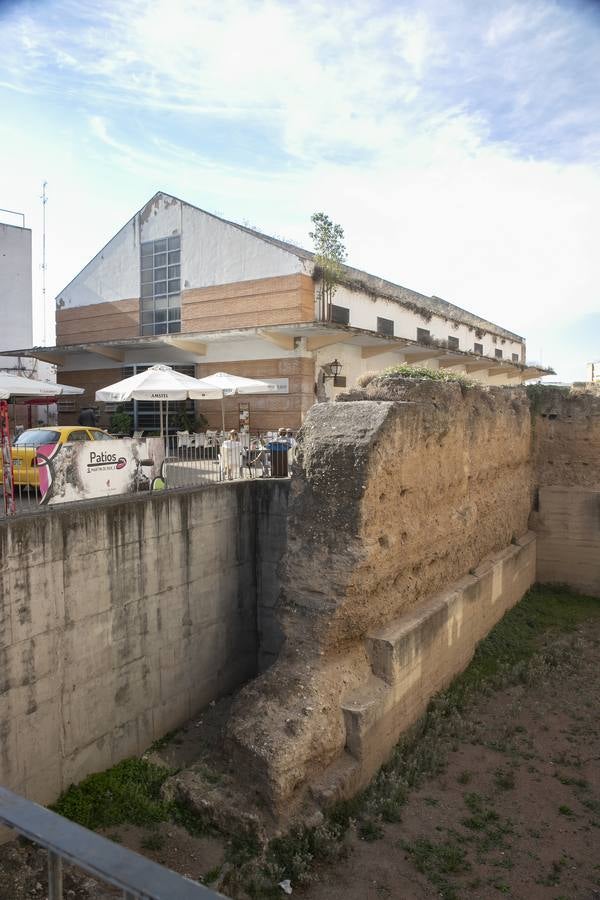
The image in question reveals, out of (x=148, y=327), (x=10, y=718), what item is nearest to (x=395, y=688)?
(x=10, y=718)

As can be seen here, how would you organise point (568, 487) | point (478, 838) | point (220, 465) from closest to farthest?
point (478, 838) < point (220, 465) < point (568, 487)

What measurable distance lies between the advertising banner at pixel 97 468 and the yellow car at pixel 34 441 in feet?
2.47

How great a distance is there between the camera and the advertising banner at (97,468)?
7422mm

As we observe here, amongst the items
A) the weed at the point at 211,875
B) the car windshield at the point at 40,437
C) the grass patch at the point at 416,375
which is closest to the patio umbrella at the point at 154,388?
the car windshield at the point at 40,437

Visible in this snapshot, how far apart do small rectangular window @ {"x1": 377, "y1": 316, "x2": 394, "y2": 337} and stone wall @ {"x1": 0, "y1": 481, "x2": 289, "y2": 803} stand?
41.2 ft

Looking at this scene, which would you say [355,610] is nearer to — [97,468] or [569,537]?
[97,468]

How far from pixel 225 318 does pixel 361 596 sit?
1386cm

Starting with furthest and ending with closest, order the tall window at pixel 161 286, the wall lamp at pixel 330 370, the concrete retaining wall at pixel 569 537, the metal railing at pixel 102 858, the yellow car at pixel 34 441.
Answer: the tall window at pixel 161 286, the wall lamp at pixel 330 370, the concrete retaining wall at pixel 569 537, the yellow car at pixel 34 441, the metal railing at pixel 102 858

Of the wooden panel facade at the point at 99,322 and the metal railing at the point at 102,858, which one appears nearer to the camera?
the metal railing at the point at 102,858

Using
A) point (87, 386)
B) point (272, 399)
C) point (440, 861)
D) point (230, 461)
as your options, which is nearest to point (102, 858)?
point (440, 861)

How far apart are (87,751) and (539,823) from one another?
4959 mm

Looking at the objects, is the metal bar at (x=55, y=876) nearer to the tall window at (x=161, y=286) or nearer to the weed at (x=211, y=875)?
the weed at (x=211, y=875)

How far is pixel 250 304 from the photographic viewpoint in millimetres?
19453

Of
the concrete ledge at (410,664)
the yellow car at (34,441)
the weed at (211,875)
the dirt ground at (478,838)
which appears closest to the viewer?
the dirt ground at (478,838)
